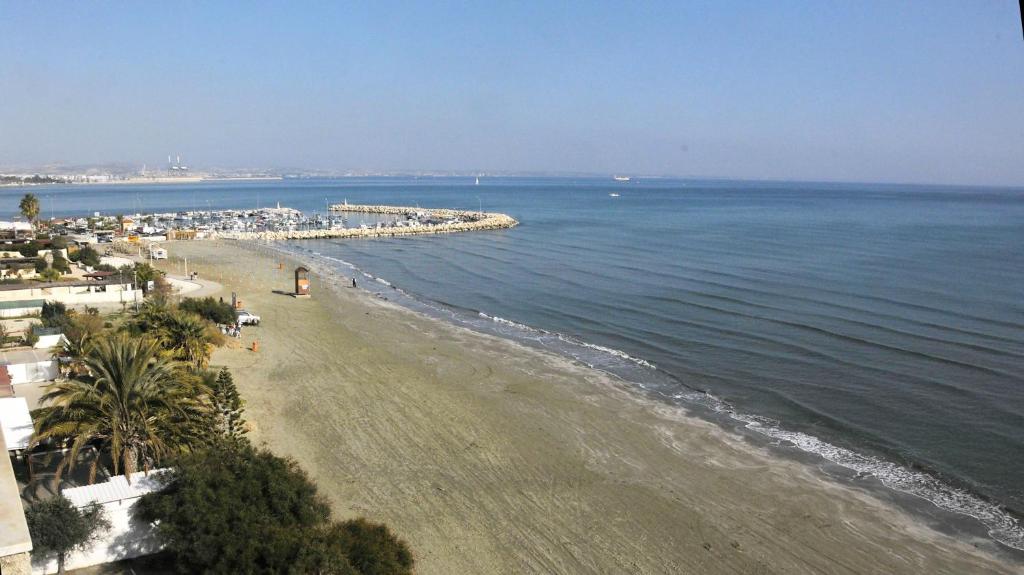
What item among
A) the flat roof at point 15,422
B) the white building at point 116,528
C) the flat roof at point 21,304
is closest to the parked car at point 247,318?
the flat roof at point 21,304

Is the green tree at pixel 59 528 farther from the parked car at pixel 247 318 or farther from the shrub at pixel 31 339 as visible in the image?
the parked car at pixel 247 318

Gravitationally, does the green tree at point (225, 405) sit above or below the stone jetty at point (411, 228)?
above

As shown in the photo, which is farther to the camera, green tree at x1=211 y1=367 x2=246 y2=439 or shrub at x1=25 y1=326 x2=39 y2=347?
shrub at x1=25 y1=326 x2=39 y2=347

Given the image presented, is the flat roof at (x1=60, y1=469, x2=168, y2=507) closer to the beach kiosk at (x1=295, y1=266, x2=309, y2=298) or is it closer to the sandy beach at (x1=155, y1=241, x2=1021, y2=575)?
the sandy beach at (x1=155, y1=241, x2=1021, y2=575)

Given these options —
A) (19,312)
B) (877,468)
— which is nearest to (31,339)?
(19,312)

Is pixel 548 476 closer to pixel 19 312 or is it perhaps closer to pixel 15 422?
pixel 15 422

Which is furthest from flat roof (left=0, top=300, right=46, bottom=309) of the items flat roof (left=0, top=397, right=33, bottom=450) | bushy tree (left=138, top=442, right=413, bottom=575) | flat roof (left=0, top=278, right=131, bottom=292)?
bushy tree (left=138, top=442, right=413, bottom=575)
